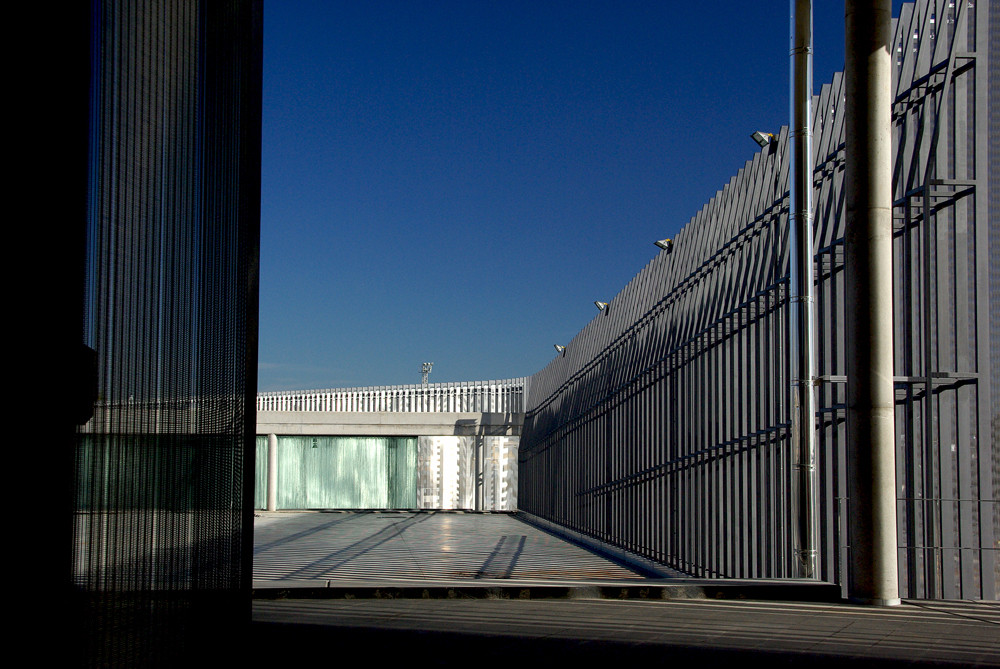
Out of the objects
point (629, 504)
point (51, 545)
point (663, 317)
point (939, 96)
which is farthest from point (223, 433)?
point (629, 504)

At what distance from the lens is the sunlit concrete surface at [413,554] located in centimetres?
1272

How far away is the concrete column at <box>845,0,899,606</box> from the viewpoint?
8.09 m

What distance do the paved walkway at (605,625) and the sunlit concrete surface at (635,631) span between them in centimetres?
1

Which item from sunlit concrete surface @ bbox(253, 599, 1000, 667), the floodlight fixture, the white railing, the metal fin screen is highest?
the floodlight fixture

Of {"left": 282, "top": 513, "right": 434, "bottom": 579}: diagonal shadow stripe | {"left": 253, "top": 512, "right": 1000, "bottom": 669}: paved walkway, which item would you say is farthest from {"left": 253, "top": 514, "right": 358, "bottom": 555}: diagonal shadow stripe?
{"left": 253, "top": 512, "right": 1000, "bottom": 669}: paved walkway

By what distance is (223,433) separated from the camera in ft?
18.2

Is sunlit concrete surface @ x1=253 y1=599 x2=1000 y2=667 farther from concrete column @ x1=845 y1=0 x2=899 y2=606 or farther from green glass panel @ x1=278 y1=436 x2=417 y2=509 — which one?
green glass panel @ x1=278 y1=436 x2=417 y2=509

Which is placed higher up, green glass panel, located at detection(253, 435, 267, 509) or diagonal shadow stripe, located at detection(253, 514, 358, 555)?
green glass panel, located at detection(253, 435, 267, 509)

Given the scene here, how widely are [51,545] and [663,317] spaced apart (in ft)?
42.3

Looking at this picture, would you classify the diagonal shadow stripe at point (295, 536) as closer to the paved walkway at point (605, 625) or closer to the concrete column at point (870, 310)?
the paved walkway at point (605, 625)

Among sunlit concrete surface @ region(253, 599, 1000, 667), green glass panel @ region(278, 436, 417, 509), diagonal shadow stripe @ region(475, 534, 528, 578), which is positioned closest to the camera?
sunlit concrete surface @ region(253, 599, 1000, 667)

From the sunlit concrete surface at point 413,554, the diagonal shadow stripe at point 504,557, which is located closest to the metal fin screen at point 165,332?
the sunlit concrete surface at point 413,554

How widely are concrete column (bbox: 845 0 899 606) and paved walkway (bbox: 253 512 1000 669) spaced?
0.60 meters

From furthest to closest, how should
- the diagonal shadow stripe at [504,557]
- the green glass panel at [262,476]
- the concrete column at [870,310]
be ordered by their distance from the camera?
1. the green glass panel at [262,476]
2. the diagonal shadow stripe at [504,557]
3. the concrete column at [870,310]
